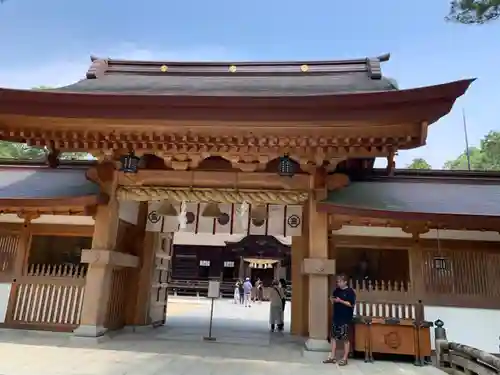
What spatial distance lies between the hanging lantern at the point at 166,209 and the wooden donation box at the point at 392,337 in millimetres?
3708

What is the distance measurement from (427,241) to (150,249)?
5502mm

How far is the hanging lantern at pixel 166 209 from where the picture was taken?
6.98 m

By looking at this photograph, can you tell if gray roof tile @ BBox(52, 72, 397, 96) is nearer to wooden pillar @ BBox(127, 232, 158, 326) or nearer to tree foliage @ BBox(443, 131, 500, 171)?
wooden pillar @ BBox(127, 232, 158, 326)

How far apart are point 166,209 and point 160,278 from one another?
97.6 inches

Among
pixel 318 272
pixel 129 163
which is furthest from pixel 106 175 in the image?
pixel 318 272

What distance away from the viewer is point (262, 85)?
7.72 m

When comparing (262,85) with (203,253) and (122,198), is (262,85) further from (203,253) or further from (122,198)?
(203,253)

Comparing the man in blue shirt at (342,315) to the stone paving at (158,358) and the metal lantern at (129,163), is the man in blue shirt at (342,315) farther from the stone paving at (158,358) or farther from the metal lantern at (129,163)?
the metal lantern at (129,163)

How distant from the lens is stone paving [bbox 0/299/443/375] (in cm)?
466

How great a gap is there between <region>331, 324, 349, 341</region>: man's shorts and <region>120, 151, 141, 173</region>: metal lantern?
164 inches

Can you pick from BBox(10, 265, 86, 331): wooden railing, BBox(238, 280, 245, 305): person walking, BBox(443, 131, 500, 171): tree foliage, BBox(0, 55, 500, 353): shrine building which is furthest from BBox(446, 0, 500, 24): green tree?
BBox(443, 131, 500, 171): tree foliage

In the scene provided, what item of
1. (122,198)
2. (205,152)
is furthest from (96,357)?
(205,152)

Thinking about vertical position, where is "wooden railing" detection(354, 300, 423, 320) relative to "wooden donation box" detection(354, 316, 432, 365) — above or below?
above

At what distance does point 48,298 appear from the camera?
23.6ft
